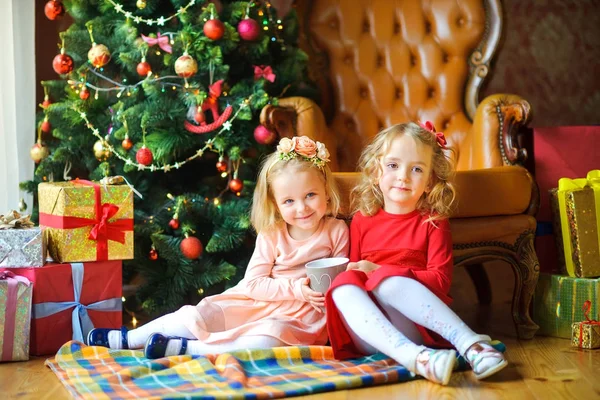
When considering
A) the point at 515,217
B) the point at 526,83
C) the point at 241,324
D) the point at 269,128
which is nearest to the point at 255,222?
the point at 241,324

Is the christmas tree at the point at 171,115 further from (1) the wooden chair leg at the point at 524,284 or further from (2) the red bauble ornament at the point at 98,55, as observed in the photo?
(1) the wooden chair leg at the point at 524,284

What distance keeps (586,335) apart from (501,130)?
2.80 ft

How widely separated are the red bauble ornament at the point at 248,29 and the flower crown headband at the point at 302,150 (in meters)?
0.71

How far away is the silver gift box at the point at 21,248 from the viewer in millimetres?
2314

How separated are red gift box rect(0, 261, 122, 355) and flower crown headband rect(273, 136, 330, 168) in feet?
2.18

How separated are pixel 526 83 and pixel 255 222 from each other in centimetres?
260

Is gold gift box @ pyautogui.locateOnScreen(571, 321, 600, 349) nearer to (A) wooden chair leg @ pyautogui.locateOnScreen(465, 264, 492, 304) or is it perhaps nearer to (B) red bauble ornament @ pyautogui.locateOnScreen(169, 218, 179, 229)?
(A) wooden chair leg @ pyautogui.locateOnScreen(465, 264, 492, 304)

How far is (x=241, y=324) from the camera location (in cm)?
232

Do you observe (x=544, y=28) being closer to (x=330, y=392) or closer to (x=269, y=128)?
(x=269, y=128)

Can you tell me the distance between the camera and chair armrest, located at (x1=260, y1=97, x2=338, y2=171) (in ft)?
9.19

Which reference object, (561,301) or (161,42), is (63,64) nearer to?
(161,42)

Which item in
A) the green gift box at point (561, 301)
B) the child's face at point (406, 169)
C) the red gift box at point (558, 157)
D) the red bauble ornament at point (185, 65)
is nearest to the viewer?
the child's face at point (406, 169)

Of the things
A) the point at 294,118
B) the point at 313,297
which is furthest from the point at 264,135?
the point at 313,297

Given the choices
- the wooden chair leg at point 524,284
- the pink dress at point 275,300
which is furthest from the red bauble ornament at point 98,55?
the wooden chair leg at point 524,284
